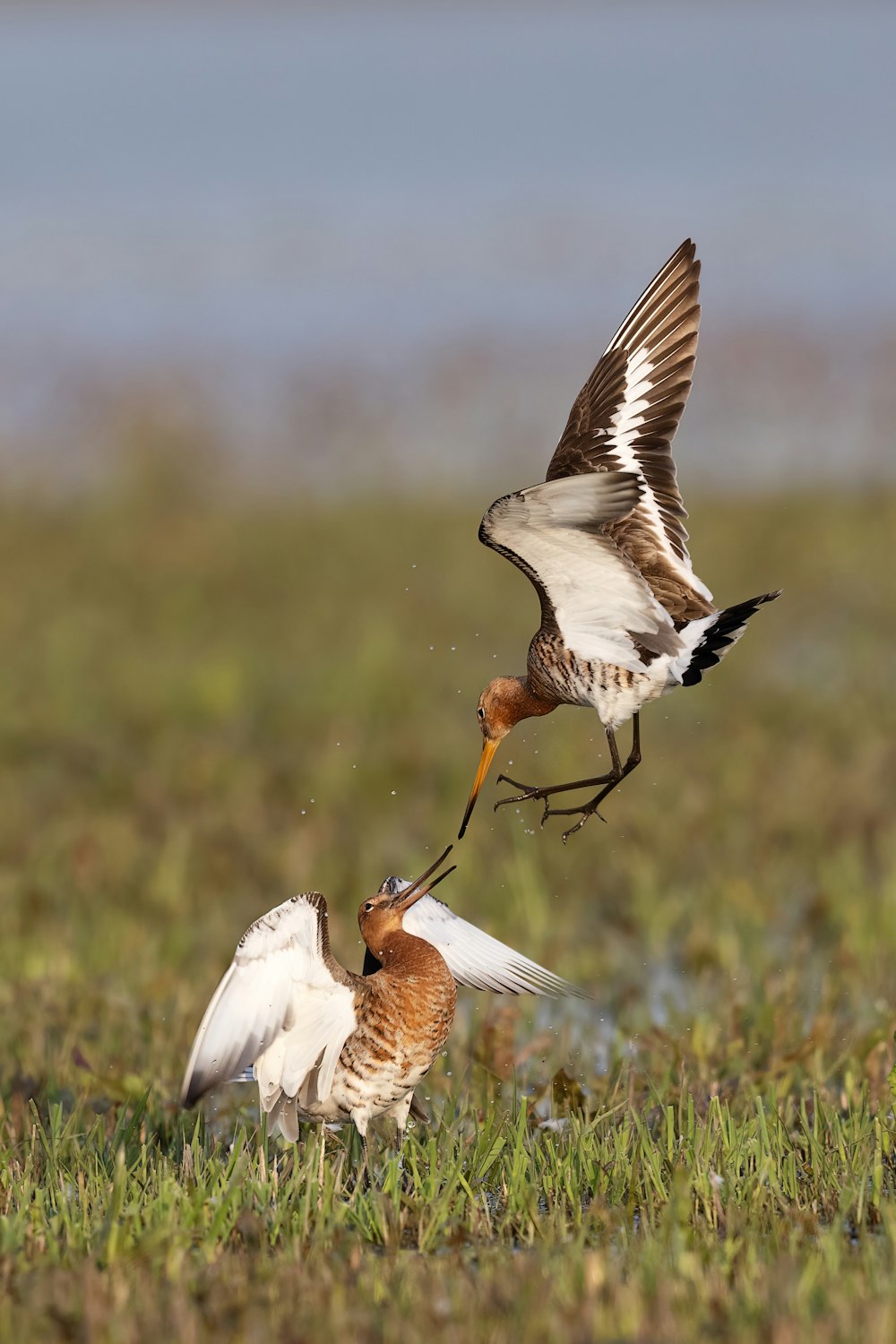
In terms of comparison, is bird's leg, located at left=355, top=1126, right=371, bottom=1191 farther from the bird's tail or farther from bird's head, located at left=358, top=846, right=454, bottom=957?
the bird's tail

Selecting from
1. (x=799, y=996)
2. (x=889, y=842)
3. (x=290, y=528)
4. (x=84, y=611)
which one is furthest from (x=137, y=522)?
(x=799, y=996)

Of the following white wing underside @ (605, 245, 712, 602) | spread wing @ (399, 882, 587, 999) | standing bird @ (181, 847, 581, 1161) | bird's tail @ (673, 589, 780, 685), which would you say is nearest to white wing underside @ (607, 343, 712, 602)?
white wing underside @ (605, 245, 712, 602)

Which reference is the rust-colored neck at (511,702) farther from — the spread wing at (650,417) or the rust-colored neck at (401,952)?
the rust-colored neck at (401,952)

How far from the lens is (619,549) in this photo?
367 cm

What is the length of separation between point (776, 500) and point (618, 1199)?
1213cm

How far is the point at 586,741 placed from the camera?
30.2 feet

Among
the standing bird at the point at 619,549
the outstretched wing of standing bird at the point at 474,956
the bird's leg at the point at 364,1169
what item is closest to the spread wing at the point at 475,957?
the outstretched wing of standing bird at the point at 474,956

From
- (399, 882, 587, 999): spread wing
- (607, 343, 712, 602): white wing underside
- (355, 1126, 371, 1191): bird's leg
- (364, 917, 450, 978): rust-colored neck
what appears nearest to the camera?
→ (607, 343, 712, 602): white wing underside

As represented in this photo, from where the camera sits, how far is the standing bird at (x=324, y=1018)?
13.9ft

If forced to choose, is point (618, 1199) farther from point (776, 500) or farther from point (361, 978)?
point (776, 500)

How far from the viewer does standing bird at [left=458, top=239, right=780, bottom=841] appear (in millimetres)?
3572

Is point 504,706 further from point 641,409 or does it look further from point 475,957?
point 475,957

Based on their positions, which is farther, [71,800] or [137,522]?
[137,522]

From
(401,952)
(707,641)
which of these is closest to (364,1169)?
(401,952)
